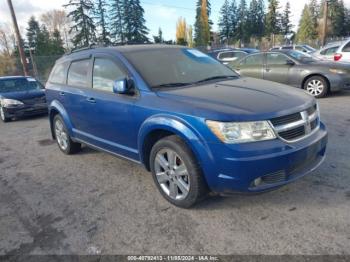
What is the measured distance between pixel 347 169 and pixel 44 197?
392 cm

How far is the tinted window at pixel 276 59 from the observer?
386 inches

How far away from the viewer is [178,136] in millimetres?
3289

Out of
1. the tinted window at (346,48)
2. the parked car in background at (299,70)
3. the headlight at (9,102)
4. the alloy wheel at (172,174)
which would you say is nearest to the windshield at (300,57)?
the parked car in background at (299,70)

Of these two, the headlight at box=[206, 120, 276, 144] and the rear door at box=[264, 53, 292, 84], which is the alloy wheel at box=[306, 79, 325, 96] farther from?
the headlight at box=[206, 120, 276, 144]

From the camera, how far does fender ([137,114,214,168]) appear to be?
118 inches

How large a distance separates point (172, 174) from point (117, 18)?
5083cm

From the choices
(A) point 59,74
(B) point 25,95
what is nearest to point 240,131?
(A) point 59,74

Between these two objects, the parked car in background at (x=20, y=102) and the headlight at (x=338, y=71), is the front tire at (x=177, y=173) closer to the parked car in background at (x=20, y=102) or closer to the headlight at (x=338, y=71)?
the headlight at (x=338, y=71)

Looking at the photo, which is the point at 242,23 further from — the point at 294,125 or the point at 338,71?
the point at 294,125

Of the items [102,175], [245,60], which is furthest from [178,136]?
[245,60]

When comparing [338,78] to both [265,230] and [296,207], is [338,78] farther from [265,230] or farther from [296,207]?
[265,230]

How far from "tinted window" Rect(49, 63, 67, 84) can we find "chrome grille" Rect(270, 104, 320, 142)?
3821mm

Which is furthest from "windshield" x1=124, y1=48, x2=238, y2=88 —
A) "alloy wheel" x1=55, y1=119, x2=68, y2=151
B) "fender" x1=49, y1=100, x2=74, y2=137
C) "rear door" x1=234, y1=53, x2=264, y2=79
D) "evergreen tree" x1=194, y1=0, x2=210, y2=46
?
"evergreen tree" x1=194, y1=0, x2=210, y2=46

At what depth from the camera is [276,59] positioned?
10000 millimetres
